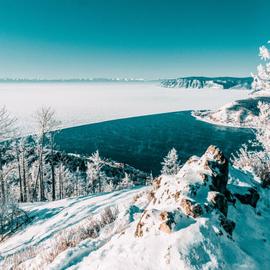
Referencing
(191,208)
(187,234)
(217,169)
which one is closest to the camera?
(187,234)

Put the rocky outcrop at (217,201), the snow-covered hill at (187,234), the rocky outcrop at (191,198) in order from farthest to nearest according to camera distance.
Answer: 1. the rocky outcrop at (217,201)
2. the rocky outcrop at (191,198)
3. the snow-covered hill at (187,234)

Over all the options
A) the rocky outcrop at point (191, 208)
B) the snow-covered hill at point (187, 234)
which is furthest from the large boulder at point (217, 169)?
the rocky outcrop at point (191, 208)

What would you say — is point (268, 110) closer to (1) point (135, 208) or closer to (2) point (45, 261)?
(1) point (135, 208)

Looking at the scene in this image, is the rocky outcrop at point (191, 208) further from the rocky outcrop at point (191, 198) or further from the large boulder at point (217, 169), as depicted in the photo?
the large boulder at point (217, 169)

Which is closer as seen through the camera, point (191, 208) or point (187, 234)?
point (187, 234)

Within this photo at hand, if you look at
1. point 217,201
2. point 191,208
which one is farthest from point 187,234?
point 217,201

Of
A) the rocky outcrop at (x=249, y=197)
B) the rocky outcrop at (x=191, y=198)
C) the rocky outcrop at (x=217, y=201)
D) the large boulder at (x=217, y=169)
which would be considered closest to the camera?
the rocky outcrop at (x=191, y=198)

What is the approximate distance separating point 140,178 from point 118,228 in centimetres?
7576

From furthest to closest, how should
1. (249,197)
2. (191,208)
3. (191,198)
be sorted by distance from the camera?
(249,197) < (191,198) < (191,208)

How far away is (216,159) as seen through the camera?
7844mm

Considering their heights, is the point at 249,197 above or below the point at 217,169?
below

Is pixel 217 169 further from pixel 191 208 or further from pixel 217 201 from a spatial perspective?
pixel 191 208

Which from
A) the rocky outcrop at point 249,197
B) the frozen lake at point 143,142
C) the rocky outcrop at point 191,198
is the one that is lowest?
the frozen lake at point 143,142

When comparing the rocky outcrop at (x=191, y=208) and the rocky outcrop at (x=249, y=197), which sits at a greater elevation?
the rocky outcrop at (x=191, y=208)
